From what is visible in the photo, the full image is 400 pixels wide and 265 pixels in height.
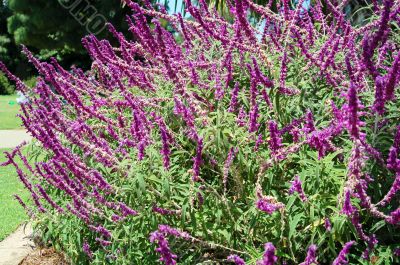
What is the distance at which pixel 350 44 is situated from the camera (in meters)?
2.87

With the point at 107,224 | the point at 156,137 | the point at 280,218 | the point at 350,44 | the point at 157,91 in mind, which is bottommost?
the point at 107,224

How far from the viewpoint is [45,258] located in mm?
4270

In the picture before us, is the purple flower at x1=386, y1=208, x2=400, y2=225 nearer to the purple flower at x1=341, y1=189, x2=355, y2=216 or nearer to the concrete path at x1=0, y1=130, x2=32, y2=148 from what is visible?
the purple flower at x1=341, y1=189, x2=355, y2=216

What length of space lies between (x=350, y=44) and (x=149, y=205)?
1425 mm

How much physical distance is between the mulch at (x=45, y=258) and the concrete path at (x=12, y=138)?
9.19m

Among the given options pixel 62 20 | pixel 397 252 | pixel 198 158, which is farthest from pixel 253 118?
pixel 62 20

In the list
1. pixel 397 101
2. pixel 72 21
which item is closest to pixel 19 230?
pixel 397 101

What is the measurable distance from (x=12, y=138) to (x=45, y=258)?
1144 centimetres

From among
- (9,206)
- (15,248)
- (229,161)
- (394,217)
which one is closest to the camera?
(394,217)

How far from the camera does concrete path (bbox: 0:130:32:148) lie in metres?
13.5

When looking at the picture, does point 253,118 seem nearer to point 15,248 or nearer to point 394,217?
point 394,217

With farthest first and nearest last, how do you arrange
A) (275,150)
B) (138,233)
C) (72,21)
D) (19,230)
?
1. (72,21)
2. (19,230)
3. (138,233)
4. (275,150)

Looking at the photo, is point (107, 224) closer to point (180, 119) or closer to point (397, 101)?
point (180, 119)

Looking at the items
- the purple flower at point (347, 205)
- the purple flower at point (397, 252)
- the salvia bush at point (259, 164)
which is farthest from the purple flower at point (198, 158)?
the purple flower at point (397, 252)
